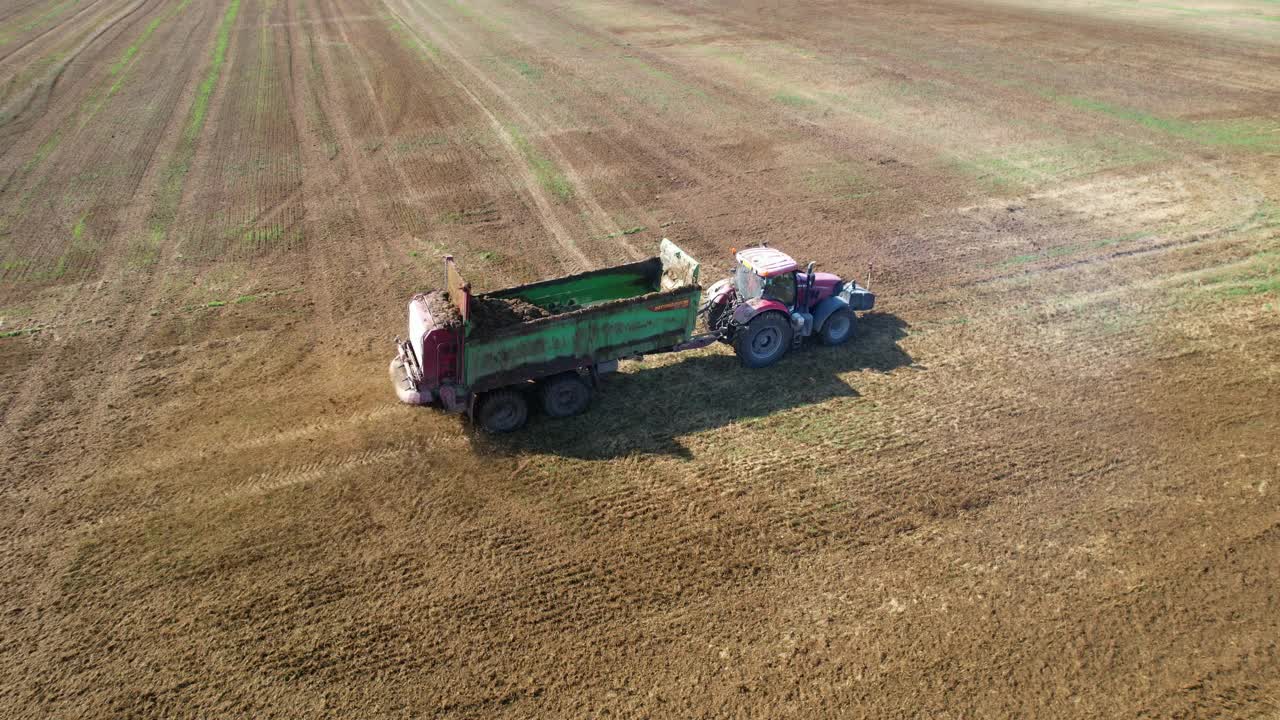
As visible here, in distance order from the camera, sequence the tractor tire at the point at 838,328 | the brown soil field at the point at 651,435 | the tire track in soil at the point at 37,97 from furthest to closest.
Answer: the tire track in soil at the point at 37,97
the tractor tire at the point at 838,328
the brown soil field at the point at 651,435

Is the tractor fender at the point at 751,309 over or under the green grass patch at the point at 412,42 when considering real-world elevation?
under

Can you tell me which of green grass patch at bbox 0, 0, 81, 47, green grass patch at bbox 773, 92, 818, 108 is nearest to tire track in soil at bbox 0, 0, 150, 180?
green grass patch at bbox 0, 0, 81, 47

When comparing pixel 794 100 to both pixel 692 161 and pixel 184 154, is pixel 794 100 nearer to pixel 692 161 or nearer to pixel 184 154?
pixel 692 161

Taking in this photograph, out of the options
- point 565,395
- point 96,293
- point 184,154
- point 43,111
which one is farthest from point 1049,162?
point 43,111

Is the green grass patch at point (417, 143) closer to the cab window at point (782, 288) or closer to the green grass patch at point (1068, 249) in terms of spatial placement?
the cab window at point (782, 288)

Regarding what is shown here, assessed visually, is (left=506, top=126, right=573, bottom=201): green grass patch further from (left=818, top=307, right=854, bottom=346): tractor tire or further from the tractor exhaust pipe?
the tractor exhaust pipe

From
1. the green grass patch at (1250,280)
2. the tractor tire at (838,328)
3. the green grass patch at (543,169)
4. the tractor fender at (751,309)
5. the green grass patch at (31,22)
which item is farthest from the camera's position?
the green grass patch at (31,22)

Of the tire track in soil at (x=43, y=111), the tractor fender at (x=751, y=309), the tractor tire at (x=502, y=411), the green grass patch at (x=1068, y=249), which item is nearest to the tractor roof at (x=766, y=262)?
the tractor fender at (x=751, y=309)
